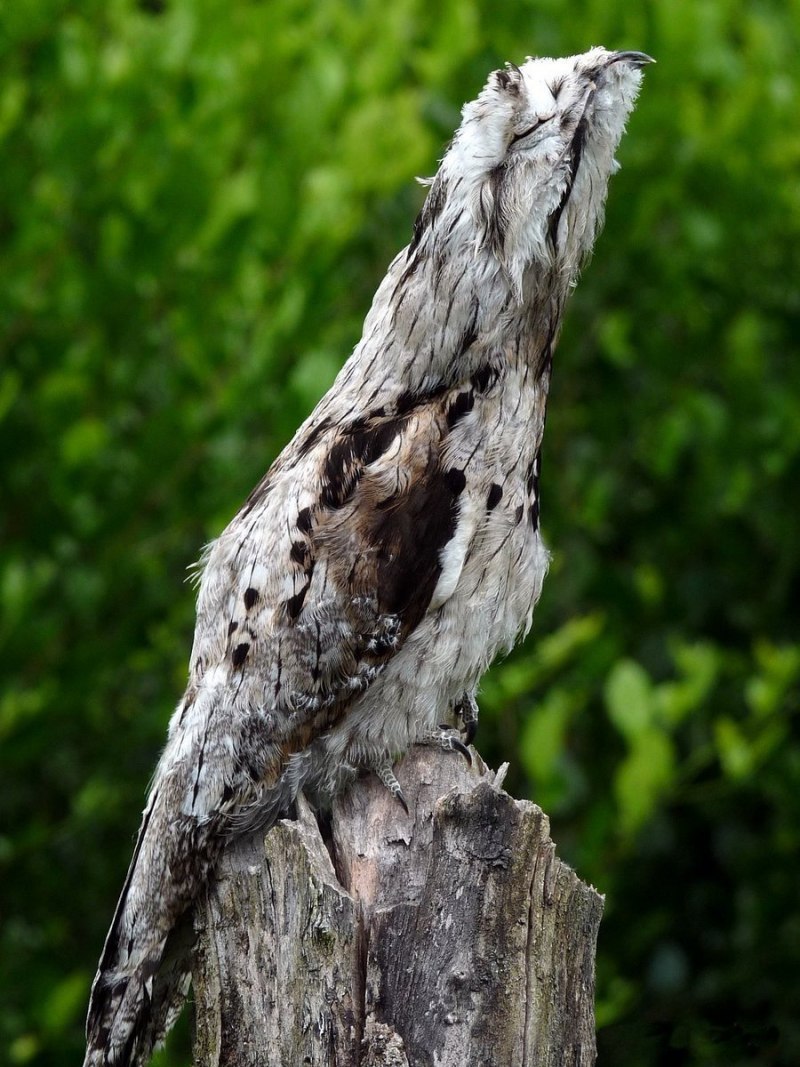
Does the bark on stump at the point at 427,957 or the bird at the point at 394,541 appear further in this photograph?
the bird at the point at 394,541

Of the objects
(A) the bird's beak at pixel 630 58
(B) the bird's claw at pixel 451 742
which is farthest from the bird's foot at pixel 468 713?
(A) the bird's beak at pixel 630 58

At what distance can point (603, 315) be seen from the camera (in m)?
5.50

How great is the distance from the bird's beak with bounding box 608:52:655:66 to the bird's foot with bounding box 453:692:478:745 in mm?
1289

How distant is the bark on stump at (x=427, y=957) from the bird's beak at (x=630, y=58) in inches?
55.0

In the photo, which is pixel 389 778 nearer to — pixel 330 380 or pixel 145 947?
pixel 145 947

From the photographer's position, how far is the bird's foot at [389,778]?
2.69 metres

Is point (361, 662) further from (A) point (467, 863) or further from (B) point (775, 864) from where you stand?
(B) point (775, 864)

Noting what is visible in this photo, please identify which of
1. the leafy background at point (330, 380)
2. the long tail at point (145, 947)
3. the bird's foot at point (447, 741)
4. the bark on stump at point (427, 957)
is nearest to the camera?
the bark on stump at point (427, 957)

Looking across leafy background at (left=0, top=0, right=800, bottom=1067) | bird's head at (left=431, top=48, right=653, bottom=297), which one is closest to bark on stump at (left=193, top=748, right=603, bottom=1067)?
bird's head at (left=431, top=48, right=653, bottom=297)

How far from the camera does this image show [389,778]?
2725 mm

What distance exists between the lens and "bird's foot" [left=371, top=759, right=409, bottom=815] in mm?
2693

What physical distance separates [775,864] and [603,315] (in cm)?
223

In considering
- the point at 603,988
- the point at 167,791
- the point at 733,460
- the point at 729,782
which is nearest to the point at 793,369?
the point at 733,460

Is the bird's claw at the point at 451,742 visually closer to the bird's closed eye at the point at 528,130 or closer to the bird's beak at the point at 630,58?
the bird's closed eye at the point at 528,130
